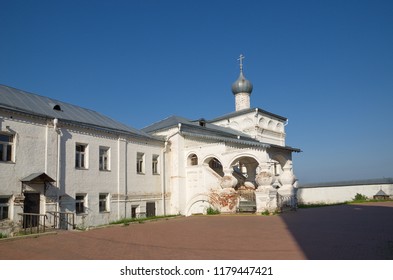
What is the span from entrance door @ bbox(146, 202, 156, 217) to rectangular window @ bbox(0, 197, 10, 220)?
8.28 meters

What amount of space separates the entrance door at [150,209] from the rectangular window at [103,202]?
3073 mm

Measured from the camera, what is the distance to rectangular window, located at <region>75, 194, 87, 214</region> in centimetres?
1619

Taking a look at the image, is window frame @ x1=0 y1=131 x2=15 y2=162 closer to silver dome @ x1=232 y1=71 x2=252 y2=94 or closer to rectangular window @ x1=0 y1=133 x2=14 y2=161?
rectangular window @ x1=0 y1=133 x2=14 y2=161

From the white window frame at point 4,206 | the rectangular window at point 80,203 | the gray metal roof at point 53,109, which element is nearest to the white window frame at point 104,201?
the rectangular window at point 80,203

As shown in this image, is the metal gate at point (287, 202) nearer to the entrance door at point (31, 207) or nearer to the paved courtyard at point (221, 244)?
the paved courtyard at point (221, 244)

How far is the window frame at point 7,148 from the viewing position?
13422 millimetres

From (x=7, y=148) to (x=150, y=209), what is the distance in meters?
9.10

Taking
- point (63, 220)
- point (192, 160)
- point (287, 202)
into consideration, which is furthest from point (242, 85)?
point (63, 220)

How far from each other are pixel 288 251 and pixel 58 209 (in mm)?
10544

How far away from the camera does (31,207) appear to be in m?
14.0

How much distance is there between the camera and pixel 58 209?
49.2 ft

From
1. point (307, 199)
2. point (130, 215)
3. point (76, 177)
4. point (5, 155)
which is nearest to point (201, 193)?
point (130, 215)

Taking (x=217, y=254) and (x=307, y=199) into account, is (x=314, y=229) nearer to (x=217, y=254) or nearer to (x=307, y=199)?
→ (x=217, y=254)

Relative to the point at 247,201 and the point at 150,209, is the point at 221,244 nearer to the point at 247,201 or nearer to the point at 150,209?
the point at 247,201
